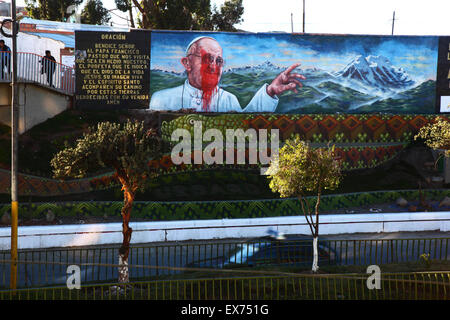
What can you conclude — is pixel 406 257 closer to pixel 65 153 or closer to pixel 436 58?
pixel 65 153

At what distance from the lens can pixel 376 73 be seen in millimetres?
26656

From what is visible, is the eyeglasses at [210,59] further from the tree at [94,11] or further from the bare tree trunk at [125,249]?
the tree at [94,11]

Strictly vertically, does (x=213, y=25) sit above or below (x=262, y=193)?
above

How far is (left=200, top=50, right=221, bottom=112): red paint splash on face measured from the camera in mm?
25562

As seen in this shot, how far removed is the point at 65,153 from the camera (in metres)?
12.9

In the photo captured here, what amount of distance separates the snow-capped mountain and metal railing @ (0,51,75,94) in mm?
13477

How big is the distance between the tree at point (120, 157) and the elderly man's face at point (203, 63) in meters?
12.5

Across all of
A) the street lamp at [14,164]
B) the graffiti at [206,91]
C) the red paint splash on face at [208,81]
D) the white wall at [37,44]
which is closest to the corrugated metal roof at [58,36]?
the white wall at [37,44]

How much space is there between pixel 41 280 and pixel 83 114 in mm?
11695

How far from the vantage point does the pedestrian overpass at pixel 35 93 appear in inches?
854

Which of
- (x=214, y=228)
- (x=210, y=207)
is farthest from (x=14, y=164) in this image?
(x=210, y=207)
